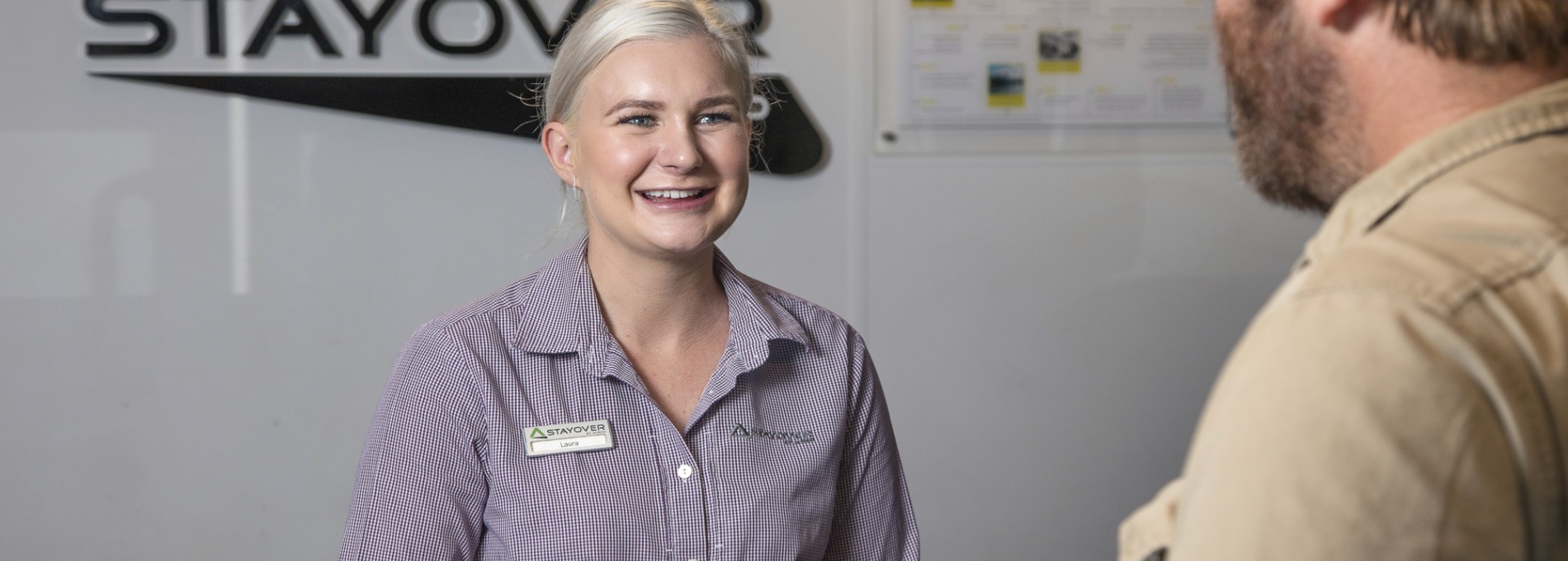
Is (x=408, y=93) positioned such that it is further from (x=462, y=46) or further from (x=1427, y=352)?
(x=1427, y=352)

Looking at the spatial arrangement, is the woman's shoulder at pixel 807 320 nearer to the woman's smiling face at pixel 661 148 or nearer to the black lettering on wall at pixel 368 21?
the woman's smiling face at pixel 661 148

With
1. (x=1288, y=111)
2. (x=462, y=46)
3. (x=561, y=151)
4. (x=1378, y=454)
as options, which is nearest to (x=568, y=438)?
(x=561, y=151)

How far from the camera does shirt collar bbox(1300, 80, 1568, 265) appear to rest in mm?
671

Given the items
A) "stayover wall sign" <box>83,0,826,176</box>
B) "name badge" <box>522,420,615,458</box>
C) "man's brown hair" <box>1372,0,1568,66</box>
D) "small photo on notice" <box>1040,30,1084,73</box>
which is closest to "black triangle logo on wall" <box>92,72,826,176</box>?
"stayover wall sign" <box>83,0,826,176</box>

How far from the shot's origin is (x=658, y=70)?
1.46 meters

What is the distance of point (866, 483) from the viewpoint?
1548 millimetres

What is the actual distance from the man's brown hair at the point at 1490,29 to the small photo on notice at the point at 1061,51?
2245 mm

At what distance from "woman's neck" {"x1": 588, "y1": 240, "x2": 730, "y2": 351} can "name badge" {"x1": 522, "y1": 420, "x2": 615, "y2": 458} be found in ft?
0.47

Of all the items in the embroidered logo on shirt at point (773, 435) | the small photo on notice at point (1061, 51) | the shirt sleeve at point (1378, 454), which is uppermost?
the small photo on notice at point (1061, 51)

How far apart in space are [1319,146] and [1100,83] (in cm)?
223

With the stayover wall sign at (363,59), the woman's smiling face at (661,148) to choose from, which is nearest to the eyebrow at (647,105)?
the woman's smiling face at (661,148)

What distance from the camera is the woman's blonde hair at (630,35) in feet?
4.84

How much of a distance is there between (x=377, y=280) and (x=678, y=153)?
5.09 feet

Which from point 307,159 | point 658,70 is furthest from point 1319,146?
point 307,159
